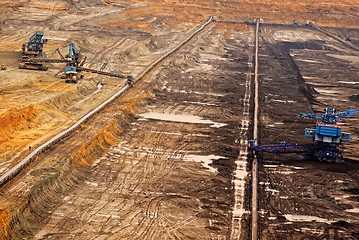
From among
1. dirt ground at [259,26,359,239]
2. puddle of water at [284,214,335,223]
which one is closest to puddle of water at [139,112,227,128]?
dirt ground at [259,26,359,239]

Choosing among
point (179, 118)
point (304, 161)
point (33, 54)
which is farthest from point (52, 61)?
point (304, 161)

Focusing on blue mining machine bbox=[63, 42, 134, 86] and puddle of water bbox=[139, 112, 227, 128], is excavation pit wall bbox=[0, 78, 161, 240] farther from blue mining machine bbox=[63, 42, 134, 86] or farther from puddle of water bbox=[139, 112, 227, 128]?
blue mining machine bbox=[63, 42, 134, 86]

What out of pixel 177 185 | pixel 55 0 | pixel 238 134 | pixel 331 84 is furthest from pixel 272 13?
pixel 177 185

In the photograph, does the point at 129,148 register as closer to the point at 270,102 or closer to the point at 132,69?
the point at 270,102

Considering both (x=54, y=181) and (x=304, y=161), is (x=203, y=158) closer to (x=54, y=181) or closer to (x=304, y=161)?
(x=304, y=161)

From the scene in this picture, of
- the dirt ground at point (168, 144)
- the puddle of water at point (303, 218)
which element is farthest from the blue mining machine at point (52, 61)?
the puddle of water at point (303, 218)
